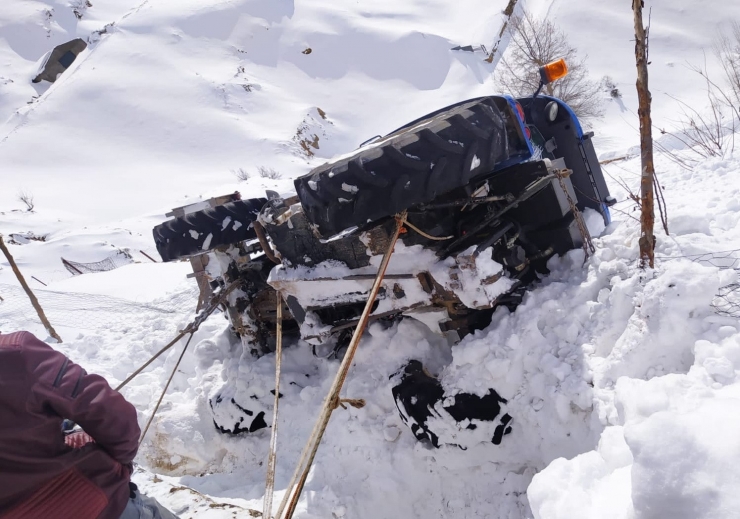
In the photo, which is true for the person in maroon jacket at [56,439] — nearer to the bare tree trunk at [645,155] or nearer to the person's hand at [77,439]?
the person's hand at [77,439]

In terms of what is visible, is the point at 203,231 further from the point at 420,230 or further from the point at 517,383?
the point at 517,383

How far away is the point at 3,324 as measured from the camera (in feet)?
Answer: 26.7

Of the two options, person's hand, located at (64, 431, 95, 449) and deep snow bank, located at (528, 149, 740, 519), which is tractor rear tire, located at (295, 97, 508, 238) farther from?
person's hand, located at (64, 431, 95, 449)

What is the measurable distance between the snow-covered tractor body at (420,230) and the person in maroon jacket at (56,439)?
4.39 feet

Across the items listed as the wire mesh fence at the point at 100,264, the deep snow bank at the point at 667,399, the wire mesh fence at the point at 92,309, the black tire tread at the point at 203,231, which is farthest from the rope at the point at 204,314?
the wire mesh fence at the point at 100,264

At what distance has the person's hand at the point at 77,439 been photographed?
191 centimetres

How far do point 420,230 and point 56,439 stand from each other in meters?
1.90

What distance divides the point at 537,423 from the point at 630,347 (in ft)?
1.96

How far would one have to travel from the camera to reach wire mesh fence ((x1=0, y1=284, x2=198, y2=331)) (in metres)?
6.63

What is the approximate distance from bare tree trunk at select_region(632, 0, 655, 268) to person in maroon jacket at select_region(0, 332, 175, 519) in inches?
103

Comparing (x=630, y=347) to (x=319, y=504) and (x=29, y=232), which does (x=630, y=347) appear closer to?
(x=319, y=504)

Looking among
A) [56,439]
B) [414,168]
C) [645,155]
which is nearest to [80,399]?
[56,439]

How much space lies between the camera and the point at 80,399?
1.80 metres

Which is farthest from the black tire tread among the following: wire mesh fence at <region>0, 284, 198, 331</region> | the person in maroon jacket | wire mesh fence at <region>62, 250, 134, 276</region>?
wire mesh fence at <region>62, 250, 134, 276</region>
